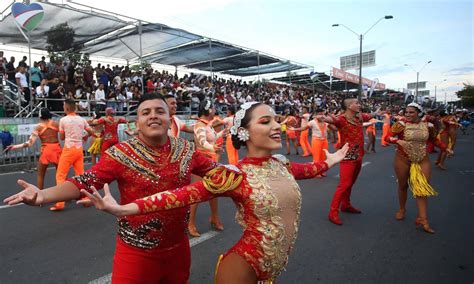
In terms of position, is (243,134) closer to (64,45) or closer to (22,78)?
(22,78)

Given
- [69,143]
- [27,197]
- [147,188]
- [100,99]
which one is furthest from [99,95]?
[27,197]

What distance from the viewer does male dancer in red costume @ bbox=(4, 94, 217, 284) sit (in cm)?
202

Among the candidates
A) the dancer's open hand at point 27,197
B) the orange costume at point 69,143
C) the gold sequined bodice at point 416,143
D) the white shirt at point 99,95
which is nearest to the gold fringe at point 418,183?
the gold sequined bodice at point 416,143

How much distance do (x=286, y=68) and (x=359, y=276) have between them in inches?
939

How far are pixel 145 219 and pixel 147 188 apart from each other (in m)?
0.19

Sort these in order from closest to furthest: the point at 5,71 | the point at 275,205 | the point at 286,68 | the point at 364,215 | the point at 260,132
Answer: the point at 275,205 < the point at 260,132 < the point at 364,215 < the point at 5,71 < the point at 286,68

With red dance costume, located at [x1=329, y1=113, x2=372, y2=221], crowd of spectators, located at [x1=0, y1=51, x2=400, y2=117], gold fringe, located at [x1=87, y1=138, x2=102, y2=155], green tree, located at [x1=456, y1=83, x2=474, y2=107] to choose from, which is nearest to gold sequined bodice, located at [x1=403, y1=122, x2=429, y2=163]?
red dance costume, located at [x1=329, y1=113, x2=372, y2=221]

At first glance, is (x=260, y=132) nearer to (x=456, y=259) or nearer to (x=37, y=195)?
(x=37, y=195)

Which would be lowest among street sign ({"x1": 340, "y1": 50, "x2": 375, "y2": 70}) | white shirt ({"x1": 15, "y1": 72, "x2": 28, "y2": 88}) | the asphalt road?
the asphalt road

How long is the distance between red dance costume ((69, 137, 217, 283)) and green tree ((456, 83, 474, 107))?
84829mm

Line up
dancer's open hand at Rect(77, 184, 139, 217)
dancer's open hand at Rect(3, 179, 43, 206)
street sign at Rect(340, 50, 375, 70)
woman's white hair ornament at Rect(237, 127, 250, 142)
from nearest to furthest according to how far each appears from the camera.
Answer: dancer's open hand at Rect(77, 184, 139, 217)
dancer's open hand at Rect(3, 179, 43, 206)
woman's white hair ornament at Rect(237, 127, 250, 142)
street sign at Rect(340, 50, 375, 70)

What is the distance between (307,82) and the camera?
131 ft

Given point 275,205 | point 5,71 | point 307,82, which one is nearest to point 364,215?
point 275,205

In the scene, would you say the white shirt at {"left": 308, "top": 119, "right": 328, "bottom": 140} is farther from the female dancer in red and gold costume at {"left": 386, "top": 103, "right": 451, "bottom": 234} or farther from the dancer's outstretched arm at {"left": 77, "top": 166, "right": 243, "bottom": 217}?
the dancer's outstretched arm at {"left": 77, "top": 166, "right": 243, "bottom": 217}
